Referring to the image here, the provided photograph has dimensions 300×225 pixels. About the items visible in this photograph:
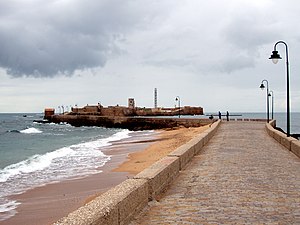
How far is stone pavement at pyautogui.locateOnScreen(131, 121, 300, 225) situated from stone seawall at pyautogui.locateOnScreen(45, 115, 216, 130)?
40228 millimetres

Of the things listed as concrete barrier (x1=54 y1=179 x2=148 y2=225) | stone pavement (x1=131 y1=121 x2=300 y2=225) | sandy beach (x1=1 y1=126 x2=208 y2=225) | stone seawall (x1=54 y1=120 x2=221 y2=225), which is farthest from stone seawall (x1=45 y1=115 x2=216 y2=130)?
concrete barrier (x1=54 y1=179 x2=148 y2=225)

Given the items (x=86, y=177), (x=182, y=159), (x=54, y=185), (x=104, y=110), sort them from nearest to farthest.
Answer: (x=182, y=159)
(x=54, y=185)
(x=86, y=177)
(x=104, y=110)

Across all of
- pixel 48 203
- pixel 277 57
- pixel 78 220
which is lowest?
pixel 48 203

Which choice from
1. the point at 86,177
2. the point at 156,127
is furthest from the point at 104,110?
the point at 86,177

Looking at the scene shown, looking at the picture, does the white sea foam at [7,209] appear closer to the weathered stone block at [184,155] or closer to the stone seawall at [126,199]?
the weathered stone block at [184,155]

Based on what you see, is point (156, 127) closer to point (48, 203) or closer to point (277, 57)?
point (277, 57)

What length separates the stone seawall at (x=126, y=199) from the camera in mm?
4367

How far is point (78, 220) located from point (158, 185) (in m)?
3.18

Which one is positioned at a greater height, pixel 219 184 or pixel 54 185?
pixel 219 184

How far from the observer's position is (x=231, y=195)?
7148mm

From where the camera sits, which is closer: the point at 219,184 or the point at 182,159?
the point at 219,184

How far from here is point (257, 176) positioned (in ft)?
30.0

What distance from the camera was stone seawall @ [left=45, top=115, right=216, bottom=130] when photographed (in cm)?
5566

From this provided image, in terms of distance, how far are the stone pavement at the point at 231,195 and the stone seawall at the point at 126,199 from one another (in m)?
0.16
